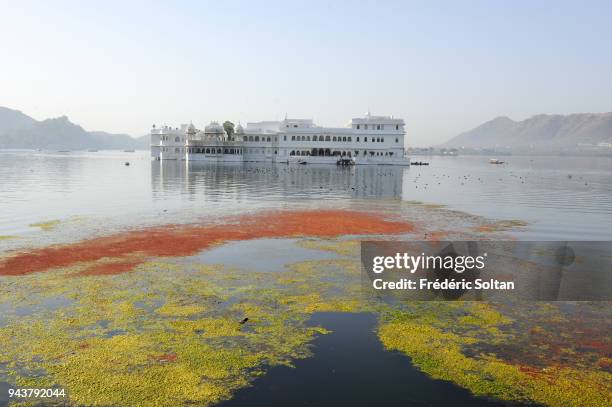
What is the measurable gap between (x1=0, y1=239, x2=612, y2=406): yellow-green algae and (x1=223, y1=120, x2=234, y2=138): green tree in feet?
401

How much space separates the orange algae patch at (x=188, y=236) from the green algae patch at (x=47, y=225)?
5.28 meters

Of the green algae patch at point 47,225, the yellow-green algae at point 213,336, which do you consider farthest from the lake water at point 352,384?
the green algae patch at point 47,225

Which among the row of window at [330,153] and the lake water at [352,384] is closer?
the lake water at [352,384]

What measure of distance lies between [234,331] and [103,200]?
35.4 metres

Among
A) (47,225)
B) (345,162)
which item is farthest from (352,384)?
(345,162)

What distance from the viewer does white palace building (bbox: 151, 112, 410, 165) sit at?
13012cm

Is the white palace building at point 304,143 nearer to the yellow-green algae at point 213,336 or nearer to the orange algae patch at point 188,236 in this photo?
the orange algae patch at point 188,236

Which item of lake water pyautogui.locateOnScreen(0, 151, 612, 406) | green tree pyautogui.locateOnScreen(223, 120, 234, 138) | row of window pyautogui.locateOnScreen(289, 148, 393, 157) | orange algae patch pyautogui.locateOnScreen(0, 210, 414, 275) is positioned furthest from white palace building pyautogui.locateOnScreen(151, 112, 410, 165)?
orange algae patch pyautogui.locateOnScreen(0, 210, 414, 275)

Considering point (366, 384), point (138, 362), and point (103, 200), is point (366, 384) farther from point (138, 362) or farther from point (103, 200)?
point (103, 200)

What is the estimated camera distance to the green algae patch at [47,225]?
28.3 m

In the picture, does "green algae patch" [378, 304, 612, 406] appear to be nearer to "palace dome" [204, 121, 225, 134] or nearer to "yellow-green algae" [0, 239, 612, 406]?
"yellow-green algae" [0, 239, 612, 406]

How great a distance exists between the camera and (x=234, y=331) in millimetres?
13078

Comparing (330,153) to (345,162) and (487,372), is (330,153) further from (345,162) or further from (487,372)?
(487,372)

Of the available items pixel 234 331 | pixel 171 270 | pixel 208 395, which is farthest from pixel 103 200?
pixel 208 395
